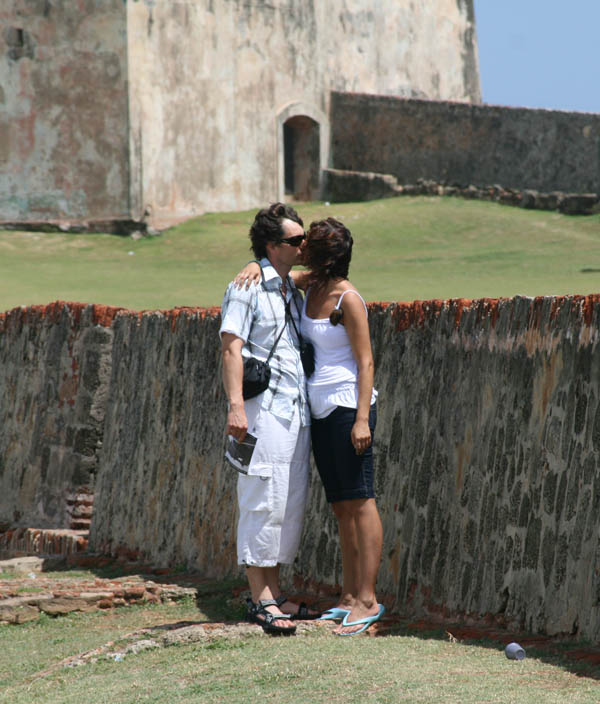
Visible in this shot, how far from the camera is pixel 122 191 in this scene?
2234 centimetres

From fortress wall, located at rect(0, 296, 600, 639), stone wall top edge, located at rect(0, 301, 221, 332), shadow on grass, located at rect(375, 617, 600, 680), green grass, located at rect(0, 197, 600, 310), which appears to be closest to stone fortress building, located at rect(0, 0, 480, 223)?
green grass, located at rect(0, 197, 600, 310)

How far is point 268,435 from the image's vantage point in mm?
5199

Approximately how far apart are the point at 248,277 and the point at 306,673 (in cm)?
173

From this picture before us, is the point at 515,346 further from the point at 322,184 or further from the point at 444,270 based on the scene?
the point at 322,184

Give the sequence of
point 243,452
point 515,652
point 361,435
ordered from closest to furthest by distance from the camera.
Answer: point 515,652, point 361,435, point 243,452

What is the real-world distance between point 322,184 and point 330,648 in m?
21.5

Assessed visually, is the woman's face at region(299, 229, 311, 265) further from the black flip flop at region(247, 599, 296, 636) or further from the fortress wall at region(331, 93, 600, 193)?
the fortress wall at region(331, 93, 600, 193)

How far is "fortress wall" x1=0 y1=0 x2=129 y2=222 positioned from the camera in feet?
71.8

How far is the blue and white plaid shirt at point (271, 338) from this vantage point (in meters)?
5.21

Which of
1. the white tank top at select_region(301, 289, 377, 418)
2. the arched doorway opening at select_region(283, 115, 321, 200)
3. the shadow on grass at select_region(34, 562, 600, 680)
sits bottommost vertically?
the shadow on grass at select_region(34, 562, 600, 680)

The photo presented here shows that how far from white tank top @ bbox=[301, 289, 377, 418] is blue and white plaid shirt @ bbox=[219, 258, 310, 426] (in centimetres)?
6

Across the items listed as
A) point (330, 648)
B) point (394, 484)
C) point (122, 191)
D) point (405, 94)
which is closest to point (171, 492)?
point (394, 484)

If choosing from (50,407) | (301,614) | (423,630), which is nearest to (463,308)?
(423,630)

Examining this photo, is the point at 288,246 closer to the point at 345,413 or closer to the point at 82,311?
the point at 345,413
